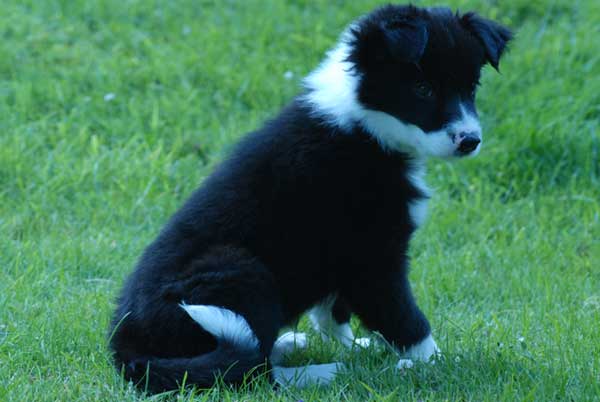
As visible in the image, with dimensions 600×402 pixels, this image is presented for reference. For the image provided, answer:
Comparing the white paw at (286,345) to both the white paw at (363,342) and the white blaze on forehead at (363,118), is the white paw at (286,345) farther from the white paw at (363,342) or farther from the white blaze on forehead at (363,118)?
the white blaze on forehead at (363,118)

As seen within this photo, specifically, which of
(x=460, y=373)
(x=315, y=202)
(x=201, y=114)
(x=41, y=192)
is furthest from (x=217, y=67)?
(x=460, y=373)

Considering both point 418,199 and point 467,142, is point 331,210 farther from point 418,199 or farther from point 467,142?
point 467,142

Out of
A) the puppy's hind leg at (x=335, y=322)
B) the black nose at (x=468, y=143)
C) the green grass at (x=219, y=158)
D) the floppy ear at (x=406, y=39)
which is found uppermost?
the floppy ear at (x=406, y=39)

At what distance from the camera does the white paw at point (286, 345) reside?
4047 mm

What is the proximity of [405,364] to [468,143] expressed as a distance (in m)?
0.91

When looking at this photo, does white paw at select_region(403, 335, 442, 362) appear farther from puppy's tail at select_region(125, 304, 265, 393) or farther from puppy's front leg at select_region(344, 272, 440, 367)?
puppy's tail at select_region(125, 304, 265, 393)

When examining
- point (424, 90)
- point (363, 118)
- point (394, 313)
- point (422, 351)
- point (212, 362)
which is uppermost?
point (424, 90)

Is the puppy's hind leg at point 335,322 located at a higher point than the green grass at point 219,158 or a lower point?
higher

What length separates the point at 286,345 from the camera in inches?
163

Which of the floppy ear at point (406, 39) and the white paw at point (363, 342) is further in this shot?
the white paw at point (363, 342)

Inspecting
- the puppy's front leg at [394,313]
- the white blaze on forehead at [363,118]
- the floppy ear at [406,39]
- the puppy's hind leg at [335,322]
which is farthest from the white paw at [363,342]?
the floppy ear at [406,39]

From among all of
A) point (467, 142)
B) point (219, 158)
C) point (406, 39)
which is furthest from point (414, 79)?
point (219, 158)

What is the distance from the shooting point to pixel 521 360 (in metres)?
3.88

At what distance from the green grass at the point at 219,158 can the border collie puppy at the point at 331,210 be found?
0.76 ft
